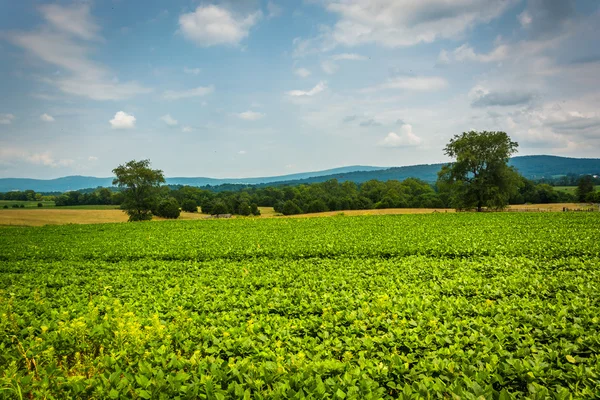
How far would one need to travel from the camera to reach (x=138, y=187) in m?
70.0

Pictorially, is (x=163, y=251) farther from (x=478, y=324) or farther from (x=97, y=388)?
(x=478, y=324)

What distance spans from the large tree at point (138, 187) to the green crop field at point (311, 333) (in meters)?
59.6

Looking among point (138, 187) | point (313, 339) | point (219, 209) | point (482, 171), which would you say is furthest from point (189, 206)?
point (313, 339)

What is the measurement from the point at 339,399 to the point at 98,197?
124 meters

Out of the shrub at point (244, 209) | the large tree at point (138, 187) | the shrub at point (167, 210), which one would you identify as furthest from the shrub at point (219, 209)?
the large tree at point (138, 187)

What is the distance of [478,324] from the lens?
629 centimetres

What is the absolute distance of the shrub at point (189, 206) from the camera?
340ft

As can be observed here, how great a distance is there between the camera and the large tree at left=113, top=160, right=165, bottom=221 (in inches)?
2687

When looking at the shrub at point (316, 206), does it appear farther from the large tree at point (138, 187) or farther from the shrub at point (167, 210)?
the large tree at point (138, 187)

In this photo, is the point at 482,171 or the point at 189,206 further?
the point at 189,206

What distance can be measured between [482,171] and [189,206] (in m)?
85.7

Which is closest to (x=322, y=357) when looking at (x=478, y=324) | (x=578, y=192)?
(x=478, y=324)

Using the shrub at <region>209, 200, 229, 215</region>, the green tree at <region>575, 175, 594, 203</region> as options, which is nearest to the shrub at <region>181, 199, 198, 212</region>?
the shrub at <region>209, 200, 229, 215</region>

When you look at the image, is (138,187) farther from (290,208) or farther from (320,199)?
(320,199)
